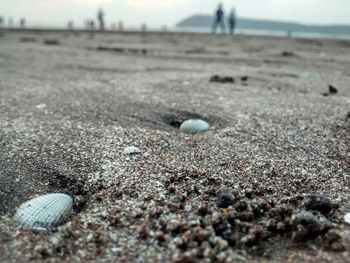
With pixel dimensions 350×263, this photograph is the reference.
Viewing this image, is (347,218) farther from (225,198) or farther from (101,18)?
(101,18)

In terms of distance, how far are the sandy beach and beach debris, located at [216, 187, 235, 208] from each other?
2 cm

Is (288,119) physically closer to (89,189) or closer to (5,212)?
(89,189)

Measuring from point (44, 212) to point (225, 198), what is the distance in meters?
0.97

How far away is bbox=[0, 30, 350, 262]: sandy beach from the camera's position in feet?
6.42

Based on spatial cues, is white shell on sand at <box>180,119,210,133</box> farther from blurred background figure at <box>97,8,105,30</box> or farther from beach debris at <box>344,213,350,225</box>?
blurred background figure at <box>97,8,105,30</box>

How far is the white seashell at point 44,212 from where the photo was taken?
213 centimetres

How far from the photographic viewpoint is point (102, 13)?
3062 centimetres

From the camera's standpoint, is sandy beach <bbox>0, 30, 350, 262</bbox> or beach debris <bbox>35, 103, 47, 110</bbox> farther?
beach debris <bbox>35, 103, 47, 110</bbox>

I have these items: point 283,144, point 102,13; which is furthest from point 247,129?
point 102,13

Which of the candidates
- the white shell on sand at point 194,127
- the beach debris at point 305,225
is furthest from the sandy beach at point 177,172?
the white shell on sand at point 194,127

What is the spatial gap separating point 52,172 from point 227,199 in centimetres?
123

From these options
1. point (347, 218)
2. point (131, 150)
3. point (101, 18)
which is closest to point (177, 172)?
point (131, 150)

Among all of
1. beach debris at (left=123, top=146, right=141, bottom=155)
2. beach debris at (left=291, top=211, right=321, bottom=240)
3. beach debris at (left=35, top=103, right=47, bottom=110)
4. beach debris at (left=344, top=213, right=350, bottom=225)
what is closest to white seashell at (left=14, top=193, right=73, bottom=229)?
beach debris at (left=123, top=146, right=141, bottom=155)

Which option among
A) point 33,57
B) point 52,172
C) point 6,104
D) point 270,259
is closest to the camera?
point 270,259
